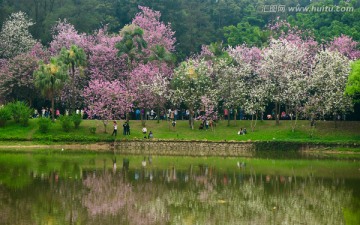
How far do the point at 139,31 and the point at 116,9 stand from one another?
2147 centimetres

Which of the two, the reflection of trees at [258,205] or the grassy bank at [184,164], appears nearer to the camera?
the reflection of trees at [258,205]

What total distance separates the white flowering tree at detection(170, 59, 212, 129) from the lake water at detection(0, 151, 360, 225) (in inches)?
858

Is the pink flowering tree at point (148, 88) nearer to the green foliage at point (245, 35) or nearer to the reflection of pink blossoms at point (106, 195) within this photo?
the green foliage at point (245, 35)

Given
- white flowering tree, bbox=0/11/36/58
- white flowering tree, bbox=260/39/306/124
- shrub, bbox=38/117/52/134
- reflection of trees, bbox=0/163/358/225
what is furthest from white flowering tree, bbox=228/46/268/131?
reflection of trees, bbox=0/163/358/225

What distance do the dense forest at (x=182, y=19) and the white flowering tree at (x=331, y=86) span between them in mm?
18452

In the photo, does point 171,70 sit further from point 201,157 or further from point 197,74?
point 201,157

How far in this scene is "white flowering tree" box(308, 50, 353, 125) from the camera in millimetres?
73938

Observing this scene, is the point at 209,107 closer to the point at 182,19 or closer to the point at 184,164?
the point at 184,164

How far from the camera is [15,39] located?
309ft

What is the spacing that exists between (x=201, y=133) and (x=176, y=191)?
126 ft

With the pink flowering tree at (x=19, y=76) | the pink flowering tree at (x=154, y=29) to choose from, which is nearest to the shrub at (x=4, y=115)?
the pink flowering tree at (x=19, y=76)

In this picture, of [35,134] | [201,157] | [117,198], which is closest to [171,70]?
[35,134]

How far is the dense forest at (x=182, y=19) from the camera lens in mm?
99562
